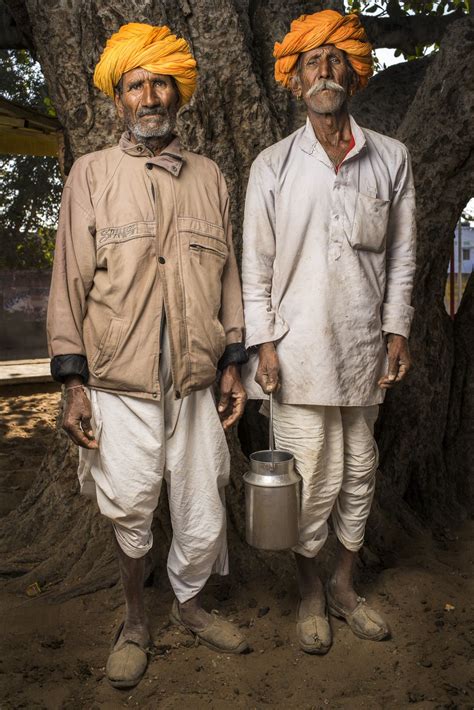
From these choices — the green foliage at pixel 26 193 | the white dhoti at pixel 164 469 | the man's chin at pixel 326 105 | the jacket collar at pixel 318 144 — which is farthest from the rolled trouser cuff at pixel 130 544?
the green foliage at pixel 26 193

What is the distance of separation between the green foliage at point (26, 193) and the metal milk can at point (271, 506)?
11.3 m

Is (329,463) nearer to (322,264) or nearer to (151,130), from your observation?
(322,264)

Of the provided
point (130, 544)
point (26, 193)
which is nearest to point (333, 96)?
point (130, 544)

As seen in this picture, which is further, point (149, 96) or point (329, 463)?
point (329, 463)

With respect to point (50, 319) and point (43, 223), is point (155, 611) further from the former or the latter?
point (43, 223)

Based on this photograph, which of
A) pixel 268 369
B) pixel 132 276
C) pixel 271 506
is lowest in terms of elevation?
pixel 271 506

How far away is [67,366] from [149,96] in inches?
37.6

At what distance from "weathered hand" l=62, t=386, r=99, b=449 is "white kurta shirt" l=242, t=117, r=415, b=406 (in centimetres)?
64

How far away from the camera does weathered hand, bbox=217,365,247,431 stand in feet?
9.57

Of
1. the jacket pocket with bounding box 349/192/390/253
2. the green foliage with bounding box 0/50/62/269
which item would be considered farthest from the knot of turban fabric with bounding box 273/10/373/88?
the green foliage with bounding box 0/50/62/269

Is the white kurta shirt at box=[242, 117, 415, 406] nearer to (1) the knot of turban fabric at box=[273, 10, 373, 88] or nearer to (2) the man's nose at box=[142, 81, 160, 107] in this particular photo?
(1) the knot of turban fabric at box=[273, 10, 373, 88]

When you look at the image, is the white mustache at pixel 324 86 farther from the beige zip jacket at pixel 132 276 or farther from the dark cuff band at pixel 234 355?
the dark cuff band at pixel 234 355

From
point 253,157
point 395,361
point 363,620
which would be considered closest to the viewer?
point 395,361

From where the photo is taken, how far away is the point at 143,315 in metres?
2.70
